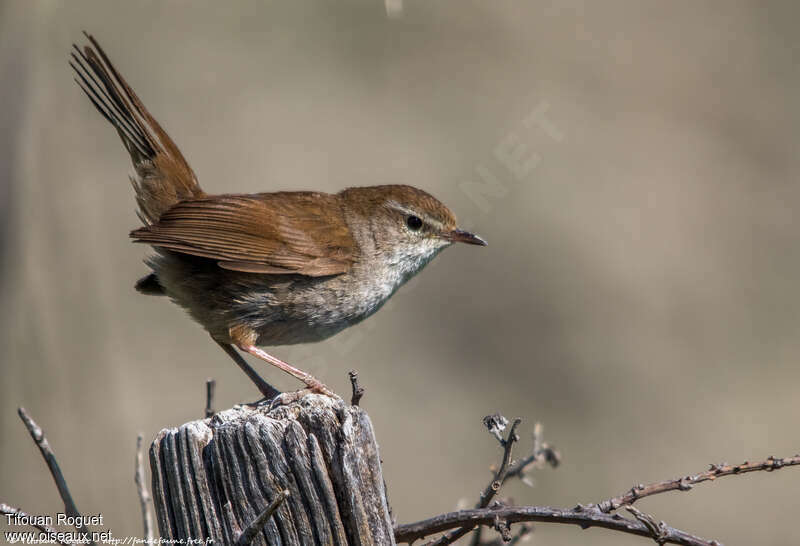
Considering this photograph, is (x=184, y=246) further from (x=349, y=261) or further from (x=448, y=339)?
(x=448, y=339)

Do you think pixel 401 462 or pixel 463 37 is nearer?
pixel 401 462

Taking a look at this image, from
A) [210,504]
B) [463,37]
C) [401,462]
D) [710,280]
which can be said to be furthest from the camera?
[463,37]

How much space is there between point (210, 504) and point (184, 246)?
2.02 metres

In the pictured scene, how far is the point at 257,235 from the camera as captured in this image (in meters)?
4.45

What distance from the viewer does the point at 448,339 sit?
26.8 feet

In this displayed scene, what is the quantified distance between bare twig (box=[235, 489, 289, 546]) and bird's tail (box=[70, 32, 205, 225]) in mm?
2664

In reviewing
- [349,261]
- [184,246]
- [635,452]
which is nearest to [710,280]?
[635,452]

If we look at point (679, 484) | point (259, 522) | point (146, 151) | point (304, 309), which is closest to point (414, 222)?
point (304, 309)

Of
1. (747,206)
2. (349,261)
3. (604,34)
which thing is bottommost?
(349,261)

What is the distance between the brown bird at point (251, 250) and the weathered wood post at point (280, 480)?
1.52 m

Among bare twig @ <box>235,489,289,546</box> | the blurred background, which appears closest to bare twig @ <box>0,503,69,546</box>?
bare twig @ <box>235,489,289,546</box>

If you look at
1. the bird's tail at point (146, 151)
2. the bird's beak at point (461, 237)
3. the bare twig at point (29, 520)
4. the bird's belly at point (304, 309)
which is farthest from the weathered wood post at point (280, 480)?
the bird's beak at point (461, 237)

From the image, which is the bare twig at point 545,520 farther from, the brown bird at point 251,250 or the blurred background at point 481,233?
the blurred background at point 481,233

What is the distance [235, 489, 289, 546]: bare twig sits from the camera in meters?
2.22
